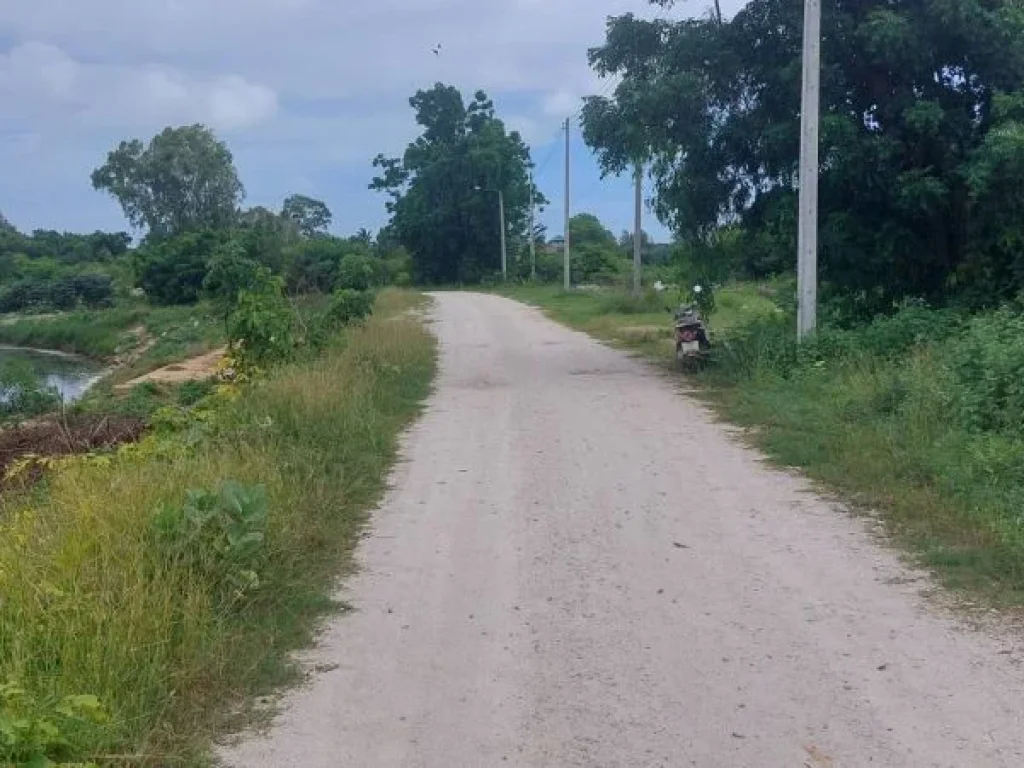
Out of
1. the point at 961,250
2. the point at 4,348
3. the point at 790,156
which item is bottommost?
the point at 4,348

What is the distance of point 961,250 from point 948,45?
8.88ft

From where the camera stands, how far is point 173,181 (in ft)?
275

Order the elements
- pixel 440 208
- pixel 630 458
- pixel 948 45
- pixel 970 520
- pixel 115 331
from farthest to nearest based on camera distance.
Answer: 1. pixel 440 208
2. pixel 115 331
3. pixel 948 45
4. pixel 630 458
5. pixel 970 520

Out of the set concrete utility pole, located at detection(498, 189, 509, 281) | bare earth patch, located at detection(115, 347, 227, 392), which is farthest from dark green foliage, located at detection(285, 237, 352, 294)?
concrete utility pole, located at detection(498, 189, 509, 281)

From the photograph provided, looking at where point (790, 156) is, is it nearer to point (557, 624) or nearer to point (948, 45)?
point (948, 45)

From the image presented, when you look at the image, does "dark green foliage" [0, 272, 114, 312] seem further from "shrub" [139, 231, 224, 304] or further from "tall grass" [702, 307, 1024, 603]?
"tall grass" [702, 307, 1024, 603]

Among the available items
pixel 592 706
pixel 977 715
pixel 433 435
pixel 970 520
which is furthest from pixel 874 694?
pixel 433 435

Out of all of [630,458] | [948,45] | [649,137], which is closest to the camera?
[630,458]

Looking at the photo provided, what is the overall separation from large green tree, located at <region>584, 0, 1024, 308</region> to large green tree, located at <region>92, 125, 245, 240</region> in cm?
6879

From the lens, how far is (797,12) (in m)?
15.6

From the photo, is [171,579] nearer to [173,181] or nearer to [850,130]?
[850,130]

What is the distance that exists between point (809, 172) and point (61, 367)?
3819 cm

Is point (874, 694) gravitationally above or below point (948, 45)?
below

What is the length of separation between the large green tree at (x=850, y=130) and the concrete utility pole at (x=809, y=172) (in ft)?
2.38
